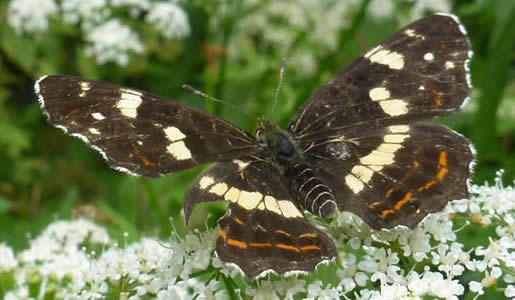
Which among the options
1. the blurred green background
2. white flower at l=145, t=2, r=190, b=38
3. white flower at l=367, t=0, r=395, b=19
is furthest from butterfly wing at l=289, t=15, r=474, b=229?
white flower at l=367, t=0, r=395, b=19

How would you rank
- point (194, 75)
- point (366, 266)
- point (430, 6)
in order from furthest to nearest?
1. point (194, 75)
2. point (430, 6)
3. point (366, 266)

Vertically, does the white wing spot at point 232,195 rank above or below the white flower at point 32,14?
below

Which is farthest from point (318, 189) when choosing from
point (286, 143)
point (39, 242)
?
point (39, 242)

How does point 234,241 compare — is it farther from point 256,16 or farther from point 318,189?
point 256,16

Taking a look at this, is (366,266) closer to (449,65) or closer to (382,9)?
(449,65)

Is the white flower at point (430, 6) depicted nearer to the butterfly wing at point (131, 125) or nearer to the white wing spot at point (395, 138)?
the white wing spot at point (395, 138)

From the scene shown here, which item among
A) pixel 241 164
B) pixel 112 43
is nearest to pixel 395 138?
pixel 241 164

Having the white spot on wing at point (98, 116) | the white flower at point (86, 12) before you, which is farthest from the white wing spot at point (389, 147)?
the white flower at point (86, 12)
